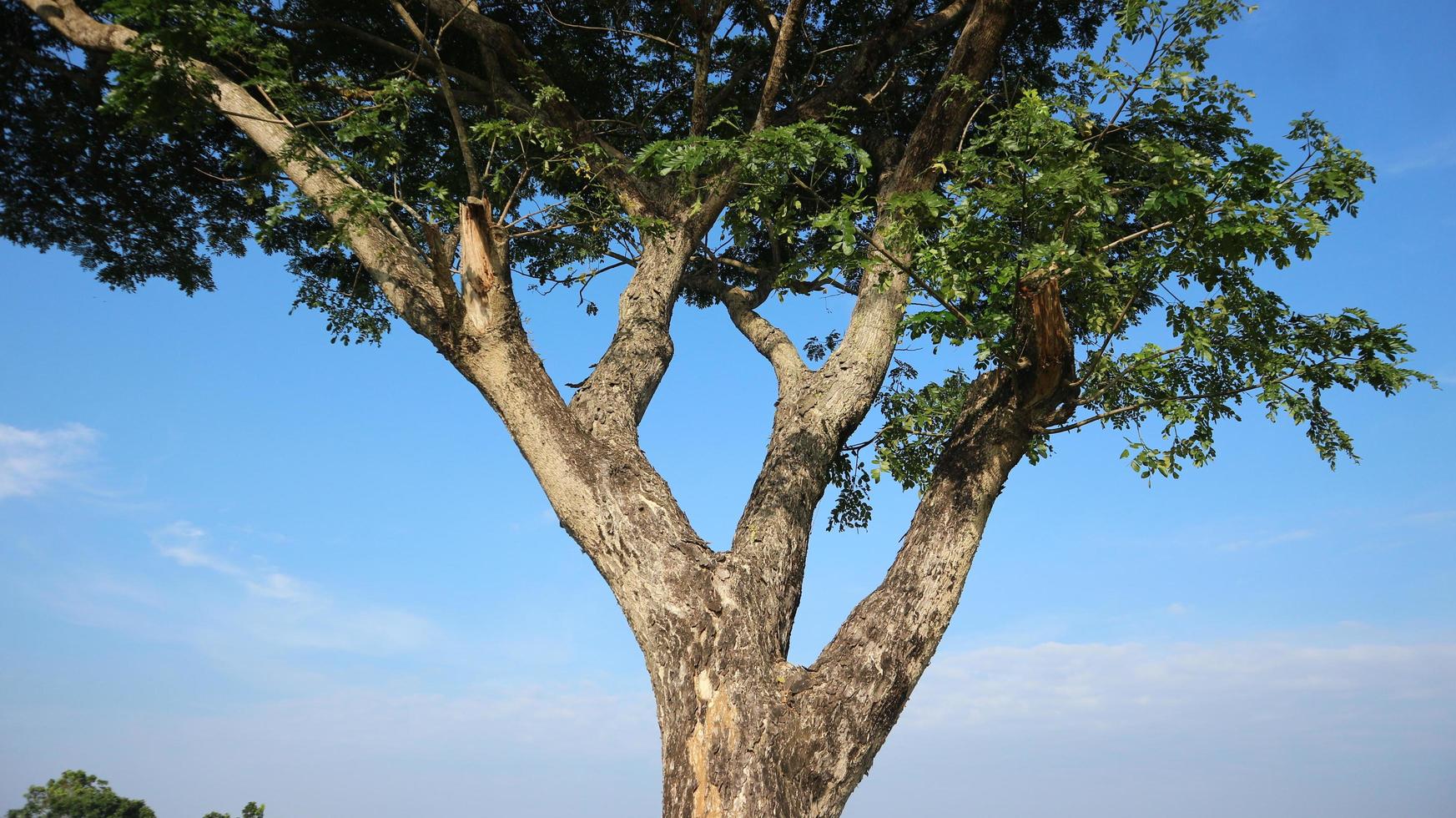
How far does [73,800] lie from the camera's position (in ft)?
71.1

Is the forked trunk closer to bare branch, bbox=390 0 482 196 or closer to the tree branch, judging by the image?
the tree branch

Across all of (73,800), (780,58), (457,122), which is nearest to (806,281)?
(780,58)

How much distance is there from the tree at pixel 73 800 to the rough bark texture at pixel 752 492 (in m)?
19.9

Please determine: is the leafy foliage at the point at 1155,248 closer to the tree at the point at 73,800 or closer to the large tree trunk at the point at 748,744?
the large tree trunk at the point at 748,744

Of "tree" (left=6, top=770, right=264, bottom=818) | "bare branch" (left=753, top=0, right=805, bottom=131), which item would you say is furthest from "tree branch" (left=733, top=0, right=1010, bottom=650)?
"tree" (left=6, top=770, right=264, bottom=818)

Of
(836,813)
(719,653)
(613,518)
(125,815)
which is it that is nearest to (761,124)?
(613,518)

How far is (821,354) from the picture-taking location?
11.6 m

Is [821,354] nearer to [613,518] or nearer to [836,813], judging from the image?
[613,518]

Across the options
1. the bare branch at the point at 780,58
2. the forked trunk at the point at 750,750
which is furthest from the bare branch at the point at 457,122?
the forked trunk at the point at 750,750

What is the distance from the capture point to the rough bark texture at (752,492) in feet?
18.0

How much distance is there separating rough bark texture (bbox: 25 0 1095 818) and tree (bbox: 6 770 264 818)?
19.9 m

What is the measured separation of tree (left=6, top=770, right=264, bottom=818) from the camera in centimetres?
2152

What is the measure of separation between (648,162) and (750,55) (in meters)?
3.02

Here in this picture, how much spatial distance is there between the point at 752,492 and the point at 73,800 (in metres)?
22.3
